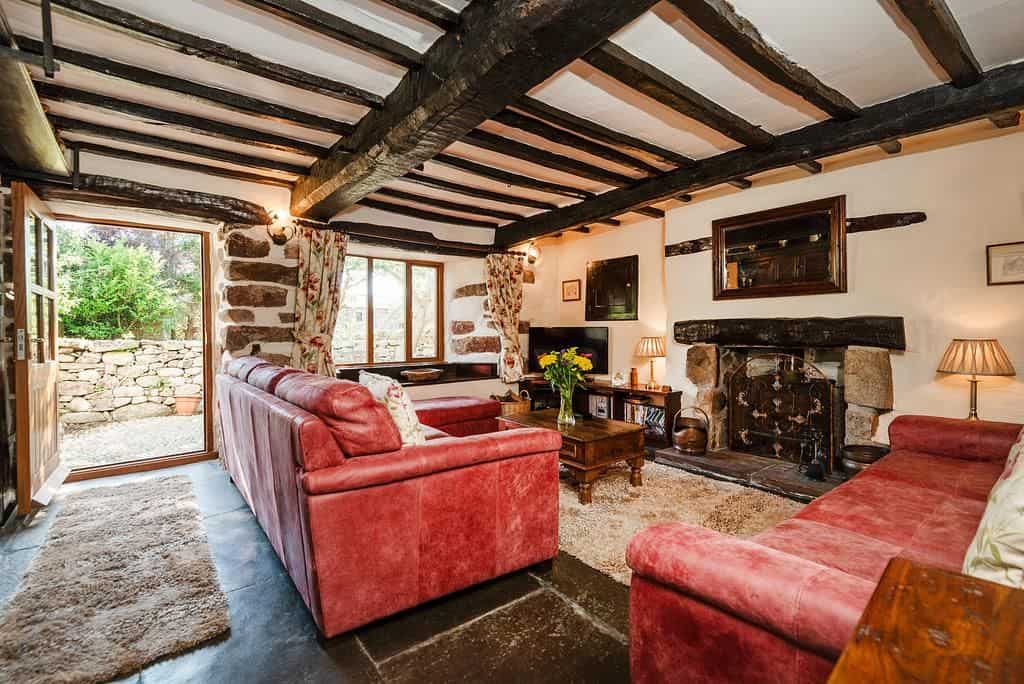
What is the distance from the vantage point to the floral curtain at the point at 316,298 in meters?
4.05

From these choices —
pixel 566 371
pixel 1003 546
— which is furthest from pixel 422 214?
pixel 1003 546

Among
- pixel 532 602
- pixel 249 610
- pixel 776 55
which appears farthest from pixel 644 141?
pixel 249 610

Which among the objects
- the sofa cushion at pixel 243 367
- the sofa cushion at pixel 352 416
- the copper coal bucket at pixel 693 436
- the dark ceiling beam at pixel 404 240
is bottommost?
the copper coal bucket at pixel 693 436

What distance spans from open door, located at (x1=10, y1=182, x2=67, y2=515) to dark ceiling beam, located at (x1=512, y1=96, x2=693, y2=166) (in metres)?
2.99

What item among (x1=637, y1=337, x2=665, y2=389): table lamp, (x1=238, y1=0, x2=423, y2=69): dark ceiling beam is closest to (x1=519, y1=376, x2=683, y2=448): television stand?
(x1=637, y1=337, x2=665, y2=389): table lamp

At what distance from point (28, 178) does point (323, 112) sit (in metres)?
1.98

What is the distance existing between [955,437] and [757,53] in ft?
7.13

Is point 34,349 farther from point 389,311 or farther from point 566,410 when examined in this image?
point 566,410

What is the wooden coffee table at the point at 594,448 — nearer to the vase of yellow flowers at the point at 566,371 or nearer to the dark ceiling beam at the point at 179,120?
the vase of yellow flowers at the point at 566,371

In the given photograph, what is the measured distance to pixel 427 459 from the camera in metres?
1.86

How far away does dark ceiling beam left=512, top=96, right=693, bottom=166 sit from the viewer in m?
2.64

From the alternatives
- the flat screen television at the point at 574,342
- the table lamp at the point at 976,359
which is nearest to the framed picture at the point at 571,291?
the flat screen television at the point at 574,342

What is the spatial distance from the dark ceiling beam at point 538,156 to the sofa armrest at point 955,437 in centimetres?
248

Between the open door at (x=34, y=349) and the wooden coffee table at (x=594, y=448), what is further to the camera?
the wooden coffee table at (x=594, y=448)
